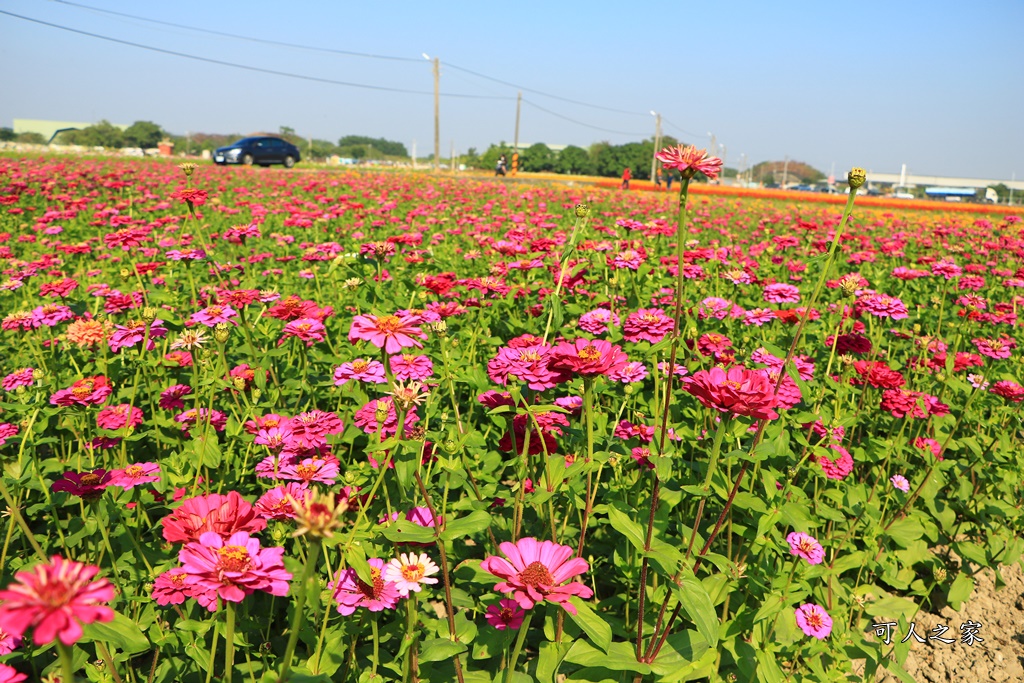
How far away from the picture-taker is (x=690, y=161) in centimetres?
117

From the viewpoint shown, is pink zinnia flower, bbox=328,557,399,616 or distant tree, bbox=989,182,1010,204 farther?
distant tree, bbox=989,182,1010,204

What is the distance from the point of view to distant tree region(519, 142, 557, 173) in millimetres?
74312

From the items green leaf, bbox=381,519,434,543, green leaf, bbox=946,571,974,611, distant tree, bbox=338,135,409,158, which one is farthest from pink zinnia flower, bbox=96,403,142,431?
distant tree, bbox=338,135,409,158

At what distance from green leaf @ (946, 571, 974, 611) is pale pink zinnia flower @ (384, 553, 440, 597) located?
210cm

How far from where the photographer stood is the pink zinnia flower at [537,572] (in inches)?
42.4

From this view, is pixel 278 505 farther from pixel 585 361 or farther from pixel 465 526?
pixel 585 361

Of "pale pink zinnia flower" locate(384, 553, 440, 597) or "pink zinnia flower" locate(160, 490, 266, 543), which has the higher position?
"pink zinnia flower" locate(160, 490, 266, 543)

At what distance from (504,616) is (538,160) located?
7676 cm

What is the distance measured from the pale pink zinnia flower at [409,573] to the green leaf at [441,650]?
0.18 metres

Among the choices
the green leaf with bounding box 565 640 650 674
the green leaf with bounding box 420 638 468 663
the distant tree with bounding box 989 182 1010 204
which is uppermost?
the distant tree with bounding box 989 182 1010 204

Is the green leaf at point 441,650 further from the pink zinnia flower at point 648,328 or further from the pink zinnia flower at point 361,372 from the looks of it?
the pink zinnia flower at point 648,328

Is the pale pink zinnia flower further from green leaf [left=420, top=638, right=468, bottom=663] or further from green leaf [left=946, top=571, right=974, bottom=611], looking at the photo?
green leaf [left=946, top=571, right=974, bottom=611]

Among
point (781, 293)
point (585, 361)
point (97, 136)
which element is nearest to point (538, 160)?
point (97, 136)

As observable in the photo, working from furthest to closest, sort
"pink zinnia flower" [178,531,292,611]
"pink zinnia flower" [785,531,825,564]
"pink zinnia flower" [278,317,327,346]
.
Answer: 1. "pink zinnia flower" [278,317,327,346]
2. "pink zinnia flower" [785,531,825,564]
3. "pink zinnia flower" [178,531,292,611]
